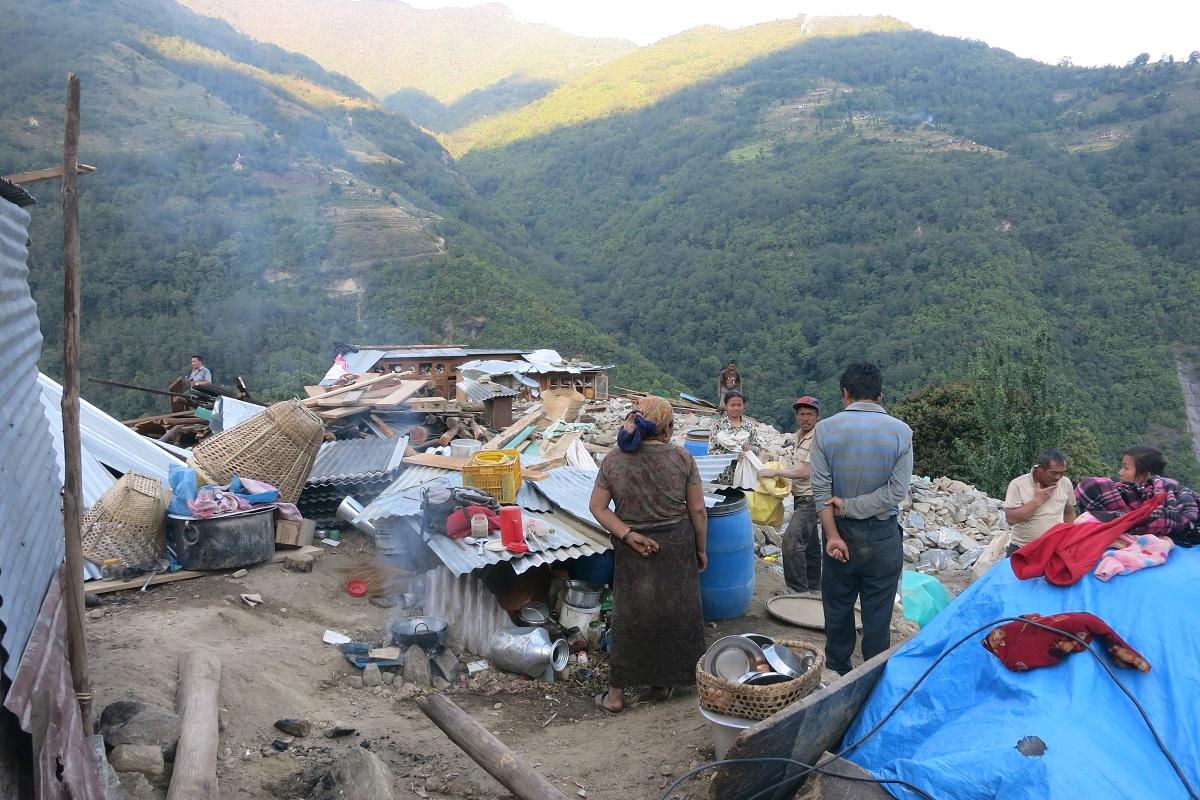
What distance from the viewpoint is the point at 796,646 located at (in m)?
3.65

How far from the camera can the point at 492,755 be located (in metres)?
2.97

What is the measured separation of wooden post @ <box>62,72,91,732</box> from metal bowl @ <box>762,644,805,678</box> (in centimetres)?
261

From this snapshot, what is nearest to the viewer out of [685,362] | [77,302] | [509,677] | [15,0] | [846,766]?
[77,302]

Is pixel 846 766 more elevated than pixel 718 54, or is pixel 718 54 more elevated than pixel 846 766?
pixel 718 54

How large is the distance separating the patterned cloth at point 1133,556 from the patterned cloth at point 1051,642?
263 millimetres

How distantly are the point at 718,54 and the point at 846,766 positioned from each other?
377ft

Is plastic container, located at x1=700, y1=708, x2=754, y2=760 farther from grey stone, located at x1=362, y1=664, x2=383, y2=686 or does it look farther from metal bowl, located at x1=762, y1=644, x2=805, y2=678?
grey stone, located at x1=362, y1=664, x2=383, y2=686

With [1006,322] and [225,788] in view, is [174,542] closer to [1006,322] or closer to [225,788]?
[225,788]

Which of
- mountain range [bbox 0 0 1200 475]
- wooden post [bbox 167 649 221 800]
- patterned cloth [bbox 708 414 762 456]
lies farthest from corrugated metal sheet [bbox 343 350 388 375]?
Result: wooden post [bbox 167 649 221 800]

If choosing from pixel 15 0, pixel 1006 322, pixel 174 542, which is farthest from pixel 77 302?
pixel 15 0

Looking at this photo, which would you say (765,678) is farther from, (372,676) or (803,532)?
(803,532)

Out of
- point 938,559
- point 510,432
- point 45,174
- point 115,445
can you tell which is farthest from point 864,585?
point 115,445

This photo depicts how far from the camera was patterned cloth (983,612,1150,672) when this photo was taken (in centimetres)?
275

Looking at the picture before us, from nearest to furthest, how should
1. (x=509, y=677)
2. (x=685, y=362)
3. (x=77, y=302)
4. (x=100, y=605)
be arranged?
(x=77, y=302)
(x=509, y=677)
(x=100, y=605)
(x=685, y=362)
